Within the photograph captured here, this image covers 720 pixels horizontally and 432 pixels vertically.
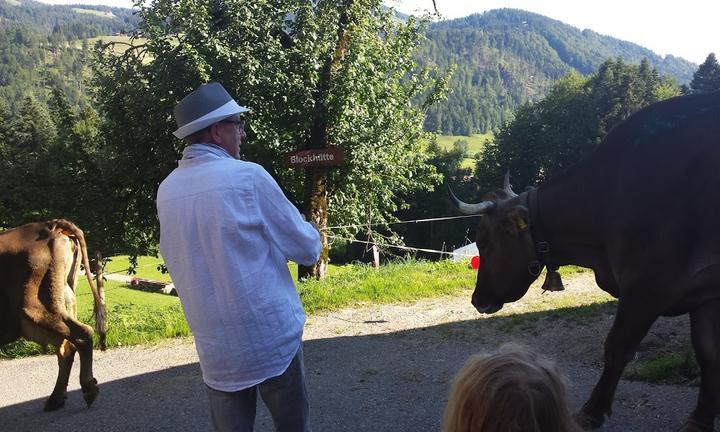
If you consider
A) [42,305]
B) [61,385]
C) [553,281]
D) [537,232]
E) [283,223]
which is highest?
[283,223]

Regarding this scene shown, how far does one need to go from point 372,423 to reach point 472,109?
190656 mm

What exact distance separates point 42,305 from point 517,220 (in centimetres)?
455

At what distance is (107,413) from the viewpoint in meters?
5.45

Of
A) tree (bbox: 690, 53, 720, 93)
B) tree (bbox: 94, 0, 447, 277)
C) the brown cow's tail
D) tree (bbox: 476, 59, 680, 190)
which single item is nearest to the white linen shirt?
the brown cow's tail

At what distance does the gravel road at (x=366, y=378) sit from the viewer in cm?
480

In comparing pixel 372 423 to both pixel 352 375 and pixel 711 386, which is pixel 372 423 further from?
pixel 711 386

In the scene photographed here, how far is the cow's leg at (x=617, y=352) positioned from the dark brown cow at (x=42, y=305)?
14.6 feet

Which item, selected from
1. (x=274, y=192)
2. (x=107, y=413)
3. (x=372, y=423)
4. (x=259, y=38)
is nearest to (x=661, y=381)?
(x=372, y=423)

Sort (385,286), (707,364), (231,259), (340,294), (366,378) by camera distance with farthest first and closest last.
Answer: (385,286) < (340,294) < (366,378) < (707,364) < (231,259)

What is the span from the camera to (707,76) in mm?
45125

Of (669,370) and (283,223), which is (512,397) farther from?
(669,370)

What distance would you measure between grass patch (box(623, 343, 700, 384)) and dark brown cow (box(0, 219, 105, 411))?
5.06 meters

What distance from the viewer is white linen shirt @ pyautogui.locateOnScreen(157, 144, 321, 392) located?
8.37ft

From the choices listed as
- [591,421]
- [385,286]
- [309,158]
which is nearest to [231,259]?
[591,421]
